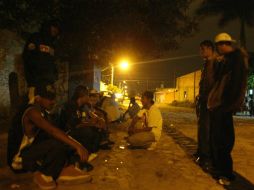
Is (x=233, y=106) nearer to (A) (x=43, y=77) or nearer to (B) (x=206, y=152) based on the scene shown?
(B) (x=206, y=152)

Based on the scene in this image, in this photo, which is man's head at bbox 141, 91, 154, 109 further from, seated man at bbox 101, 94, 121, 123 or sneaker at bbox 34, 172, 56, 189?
seated man at bbox 101, 94, 121, 123

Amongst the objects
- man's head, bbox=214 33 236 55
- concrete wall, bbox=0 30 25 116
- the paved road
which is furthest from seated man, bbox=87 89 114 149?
concrete wall, bbox=0 30 25 116

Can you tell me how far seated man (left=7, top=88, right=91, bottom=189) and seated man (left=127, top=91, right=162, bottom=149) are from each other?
251 centimetres

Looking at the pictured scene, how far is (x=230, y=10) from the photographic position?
117 feet

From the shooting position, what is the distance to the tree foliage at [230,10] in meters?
34.8

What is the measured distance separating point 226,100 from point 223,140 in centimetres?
56

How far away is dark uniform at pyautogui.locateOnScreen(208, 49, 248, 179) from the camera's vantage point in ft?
15.3

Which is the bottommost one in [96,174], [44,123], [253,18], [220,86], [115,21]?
[96,174]

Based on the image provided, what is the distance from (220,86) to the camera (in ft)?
16.3

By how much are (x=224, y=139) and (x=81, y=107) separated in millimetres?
2807

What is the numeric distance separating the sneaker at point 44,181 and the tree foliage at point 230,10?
1268 inches

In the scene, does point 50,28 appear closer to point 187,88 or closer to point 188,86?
point 188,86

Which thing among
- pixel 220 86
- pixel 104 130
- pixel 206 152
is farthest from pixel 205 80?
pixel 104 130

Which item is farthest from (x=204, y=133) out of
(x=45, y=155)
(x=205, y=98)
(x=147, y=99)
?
(x=45, y=155)
